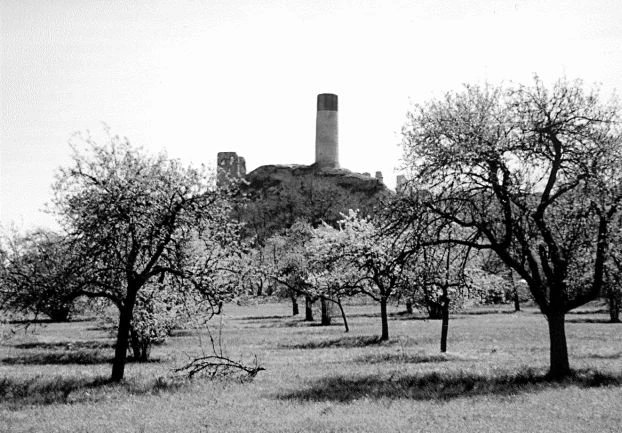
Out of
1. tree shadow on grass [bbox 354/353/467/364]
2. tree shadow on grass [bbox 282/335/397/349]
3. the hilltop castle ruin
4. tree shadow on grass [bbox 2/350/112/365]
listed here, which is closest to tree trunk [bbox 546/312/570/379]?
tree shadow on grass [bbox 354/353/467/364]

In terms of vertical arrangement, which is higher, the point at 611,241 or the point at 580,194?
the point at 580,194

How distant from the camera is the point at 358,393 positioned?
19.8 m

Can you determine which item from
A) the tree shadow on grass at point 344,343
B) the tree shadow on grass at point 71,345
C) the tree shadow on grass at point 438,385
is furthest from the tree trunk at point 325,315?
the tree shadow on grass at point 438,385

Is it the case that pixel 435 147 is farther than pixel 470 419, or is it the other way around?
pixel 435 147

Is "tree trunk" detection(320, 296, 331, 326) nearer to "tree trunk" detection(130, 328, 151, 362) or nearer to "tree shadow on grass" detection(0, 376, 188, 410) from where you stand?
"tree trunk" detection(130, 328, 151, 362)

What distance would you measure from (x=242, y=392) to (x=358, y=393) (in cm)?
360

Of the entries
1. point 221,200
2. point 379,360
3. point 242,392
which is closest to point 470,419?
point 242,392

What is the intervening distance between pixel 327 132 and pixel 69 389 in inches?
6799

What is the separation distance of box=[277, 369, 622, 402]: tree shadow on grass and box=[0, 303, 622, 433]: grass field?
0.03 metres

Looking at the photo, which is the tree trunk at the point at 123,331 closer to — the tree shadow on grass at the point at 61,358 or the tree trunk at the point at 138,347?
the tree trunk at the point at 138,347

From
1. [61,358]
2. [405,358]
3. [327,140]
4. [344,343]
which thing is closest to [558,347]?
[405,358]

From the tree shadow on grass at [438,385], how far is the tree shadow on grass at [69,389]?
15.8ft

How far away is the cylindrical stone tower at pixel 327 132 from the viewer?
18462 centimetres

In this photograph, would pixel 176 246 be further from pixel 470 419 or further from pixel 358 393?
pixel 470 419
